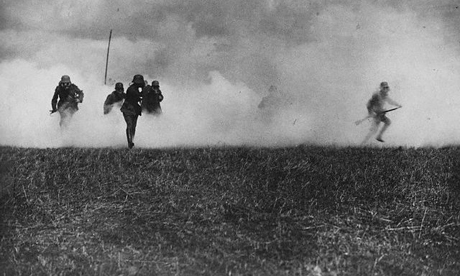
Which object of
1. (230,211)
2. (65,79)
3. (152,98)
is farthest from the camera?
(152,98)

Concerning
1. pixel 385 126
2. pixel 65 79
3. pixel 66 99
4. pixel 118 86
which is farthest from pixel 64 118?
pixel 385 126

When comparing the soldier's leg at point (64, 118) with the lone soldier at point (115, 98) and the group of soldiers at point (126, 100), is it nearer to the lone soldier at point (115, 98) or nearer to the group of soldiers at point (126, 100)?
the group of soldiers at point (126, 100)

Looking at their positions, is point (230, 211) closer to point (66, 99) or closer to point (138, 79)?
point (138, 79)

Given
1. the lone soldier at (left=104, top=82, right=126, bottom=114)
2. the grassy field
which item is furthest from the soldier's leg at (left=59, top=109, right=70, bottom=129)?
the grassy field

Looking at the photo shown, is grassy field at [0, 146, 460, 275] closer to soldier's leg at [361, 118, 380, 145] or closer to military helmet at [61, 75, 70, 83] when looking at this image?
soldier's leg at [361, 118, 380, 145]

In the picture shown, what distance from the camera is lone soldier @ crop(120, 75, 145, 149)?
15711 millimetres

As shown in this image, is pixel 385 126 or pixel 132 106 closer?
pixel 132 106

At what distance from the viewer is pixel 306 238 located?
1020 cm

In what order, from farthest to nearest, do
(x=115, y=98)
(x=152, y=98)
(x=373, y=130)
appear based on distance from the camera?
(x=152, y=98) < (x=373, y=130) < (x=115, y=98)

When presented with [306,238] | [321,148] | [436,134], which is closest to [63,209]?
[306,238]

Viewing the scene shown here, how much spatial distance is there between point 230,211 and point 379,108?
7.58 m

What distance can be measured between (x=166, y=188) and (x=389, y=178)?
4517 mm

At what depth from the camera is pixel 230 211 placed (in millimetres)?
11047

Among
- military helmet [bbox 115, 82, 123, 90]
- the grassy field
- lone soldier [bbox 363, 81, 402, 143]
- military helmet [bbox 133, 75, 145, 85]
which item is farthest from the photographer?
lone soldier [bbox 363, 81, 402, 143]
